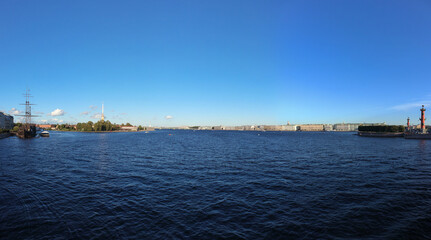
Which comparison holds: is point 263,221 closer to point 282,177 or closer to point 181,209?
point 181,209

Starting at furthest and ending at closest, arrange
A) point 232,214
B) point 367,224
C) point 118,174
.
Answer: point 118,174, point 232,214, point 367,224

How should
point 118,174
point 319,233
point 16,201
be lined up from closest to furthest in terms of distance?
point 319,233 → point 16,201 → point 118,174

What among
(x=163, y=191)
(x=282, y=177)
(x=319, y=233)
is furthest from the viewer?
(x=282, y=177)

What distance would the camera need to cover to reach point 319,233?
1245cm

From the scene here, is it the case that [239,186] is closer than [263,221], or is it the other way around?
[263,221]

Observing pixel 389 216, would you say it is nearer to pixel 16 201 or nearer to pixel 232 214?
pixel 232 214

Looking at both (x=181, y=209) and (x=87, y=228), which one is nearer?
(x=87, y=228)

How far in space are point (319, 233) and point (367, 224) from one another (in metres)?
3.87

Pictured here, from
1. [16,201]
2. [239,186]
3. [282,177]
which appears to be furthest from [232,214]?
[16,201]

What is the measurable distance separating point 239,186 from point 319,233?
10.4 m

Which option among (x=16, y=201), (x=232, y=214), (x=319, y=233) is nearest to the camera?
(x=319, y=233)

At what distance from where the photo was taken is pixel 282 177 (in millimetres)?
26156

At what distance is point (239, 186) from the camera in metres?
22.2

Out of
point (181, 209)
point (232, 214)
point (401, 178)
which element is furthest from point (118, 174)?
point (401, 178)
